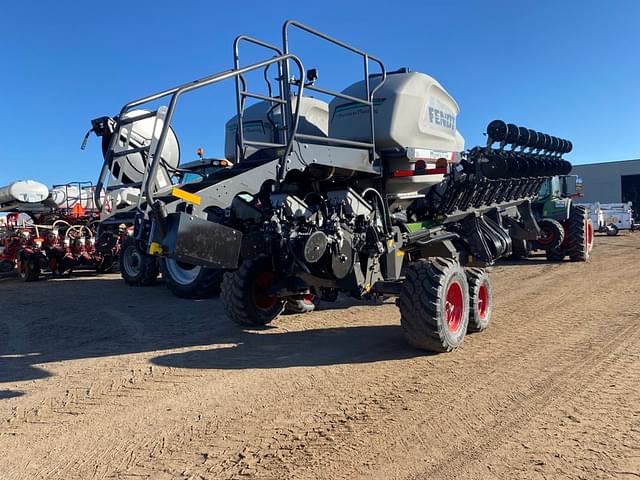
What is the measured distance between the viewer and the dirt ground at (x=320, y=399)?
2.88m

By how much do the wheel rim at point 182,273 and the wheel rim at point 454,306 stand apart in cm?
477

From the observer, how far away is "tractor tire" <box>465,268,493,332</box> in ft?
18.7

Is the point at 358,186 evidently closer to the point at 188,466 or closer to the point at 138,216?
the point at 138,216

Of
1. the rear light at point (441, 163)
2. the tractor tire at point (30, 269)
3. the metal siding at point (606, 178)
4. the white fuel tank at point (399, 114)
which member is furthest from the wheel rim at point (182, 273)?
the metal siding at point (606, 178)

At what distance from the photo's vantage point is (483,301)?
600 centimetres

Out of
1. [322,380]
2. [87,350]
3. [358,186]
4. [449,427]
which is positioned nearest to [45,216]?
[87,350]

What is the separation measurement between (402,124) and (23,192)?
13569 millimetres

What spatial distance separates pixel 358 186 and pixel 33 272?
34.1 ft

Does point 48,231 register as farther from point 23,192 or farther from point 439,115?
point 439,115

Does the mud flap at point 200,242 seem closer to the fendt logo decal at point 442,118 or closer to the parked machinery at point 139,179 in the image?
the parked machinery at point 139,179

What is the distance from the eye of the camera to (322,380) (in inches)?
168

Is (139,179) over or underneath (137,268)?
over

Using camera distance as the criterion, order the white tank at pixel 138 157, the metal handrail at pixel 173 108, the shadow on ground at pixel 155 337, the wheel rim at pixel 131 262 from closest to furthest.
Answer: the metal handrail at pixel 173 108 < the shadow on ground at pixel 155 337 < the white tank at pixel 138 157 < the wheel rim at pixel 131 262

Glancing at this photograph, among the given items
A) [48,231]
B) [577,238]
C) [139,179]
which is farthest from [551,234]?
[48,231]
